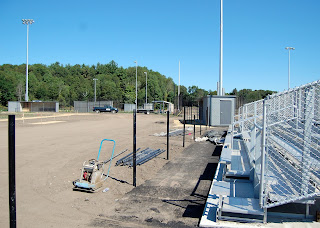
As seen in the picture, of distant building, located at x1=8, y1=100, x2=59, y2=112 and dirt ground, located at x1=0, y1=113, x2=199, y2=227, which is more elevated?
distant building, located at x1=8, y1=100, x2=59, y2=112

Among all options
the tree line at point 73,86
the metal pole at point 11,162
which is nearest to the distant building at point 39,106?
the tree line at point 73,86

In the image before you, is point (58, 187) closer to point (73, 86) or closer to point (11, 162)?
point (11, 162)

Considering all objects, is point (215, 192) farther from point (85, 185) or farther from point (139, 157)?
point (139, 157)

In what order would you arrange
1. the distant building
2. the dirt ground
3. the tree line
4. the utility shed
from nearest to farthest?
the dirt ground, the utility shed, the distant building, the tree line

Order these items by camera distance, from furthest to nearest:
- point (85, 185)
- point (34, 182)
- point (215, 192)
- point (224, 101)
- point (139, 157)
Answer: point (224, 101) → point (139, 157) → point (34, 182) → point (85, 185) → point (215, 192)

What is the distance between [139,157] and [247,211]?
608cm

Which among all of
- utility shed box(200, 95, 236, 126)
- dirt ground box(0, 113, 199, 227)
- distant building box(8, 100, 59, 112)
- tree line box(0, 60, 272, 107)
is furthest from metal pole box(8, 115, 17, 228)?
tree line box(0, 60, 272, 107)

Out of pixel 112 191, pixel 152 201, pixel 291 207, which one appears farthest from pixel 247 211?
pixel 112 191

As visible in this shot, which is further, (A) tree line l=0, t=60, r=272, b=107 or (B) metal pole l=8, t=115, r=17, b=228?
(A) tree line l=0, t=60, r=272, b=107

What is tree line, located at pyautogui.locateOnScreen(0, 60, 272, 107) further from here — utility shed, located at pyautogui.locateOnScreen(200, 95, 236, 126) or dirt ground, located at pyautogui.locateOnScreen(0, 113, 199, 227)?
dirt ground, located at pyautogui.locateOnScreen(0, 113, 199, 227)

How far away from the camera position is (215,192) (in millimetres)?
5809

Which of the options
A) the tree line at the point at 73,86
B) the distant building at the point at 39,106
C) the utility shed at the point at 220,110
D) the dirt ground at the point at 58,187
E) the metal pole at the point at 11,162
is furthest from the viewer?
the tree line at the point at 73,86

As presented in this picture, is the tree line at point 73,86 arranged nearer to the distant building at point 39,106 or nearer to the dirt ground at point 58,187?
the distant building at point 39,106

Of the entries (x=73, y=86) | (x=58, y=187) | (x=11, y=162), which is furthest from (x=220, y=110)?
(x=73, y=86)
